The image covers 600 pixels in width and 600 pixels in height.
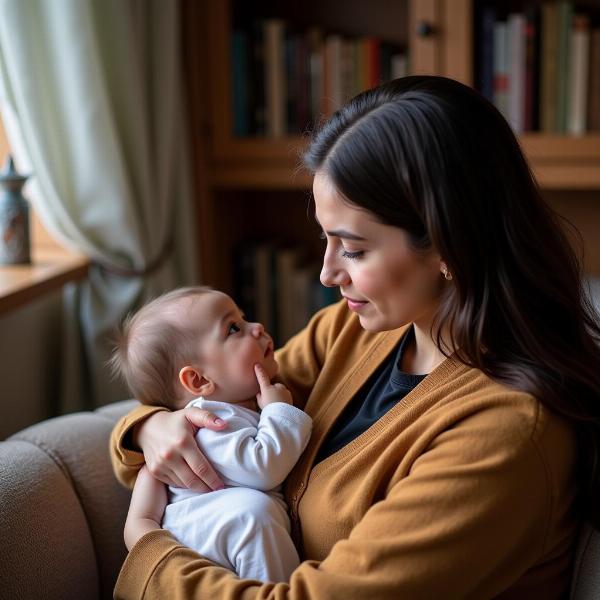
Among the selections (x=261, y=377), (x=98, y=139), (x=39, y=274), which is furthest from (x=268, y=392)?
(x=98, y=139)

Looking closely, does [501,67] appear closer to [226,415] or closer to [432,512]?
[226,415]

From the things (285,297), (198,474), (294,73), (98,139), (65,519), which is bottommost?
(285,297)

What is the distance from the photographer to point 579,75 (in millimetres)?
2334

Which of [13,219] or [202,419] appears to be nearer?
[202,419]

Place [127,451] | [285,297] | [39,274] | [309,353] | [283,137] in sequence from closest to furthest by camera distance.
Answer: [127,451], [309,353], [39,274], [283,137], [285,297]

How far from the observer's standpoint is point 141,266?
2.24m

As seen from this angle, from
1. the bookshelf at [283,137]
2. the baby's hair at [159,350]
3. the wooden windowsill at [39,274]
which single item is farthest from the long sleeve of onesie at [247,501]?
the bookshelf at [283,137]

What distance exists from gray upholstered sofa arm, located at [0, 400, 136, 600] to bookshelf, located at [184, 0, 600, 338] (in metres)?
1.07

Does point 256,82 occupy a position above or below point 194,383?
above

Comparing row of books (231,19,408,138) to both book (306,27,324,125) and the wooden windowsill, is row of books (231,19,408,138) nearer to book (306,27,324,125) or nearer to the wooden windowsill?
book (306,27,324,125)

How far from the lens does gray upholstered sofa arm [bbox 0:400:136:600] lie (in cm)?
127

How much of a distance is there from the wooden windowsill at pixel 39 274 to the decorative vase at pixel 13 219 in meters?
0.03

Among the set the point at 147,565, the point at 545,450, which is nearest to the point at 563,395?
the point at 545,450

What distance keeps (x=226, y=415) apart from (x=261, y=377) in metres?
0.08
